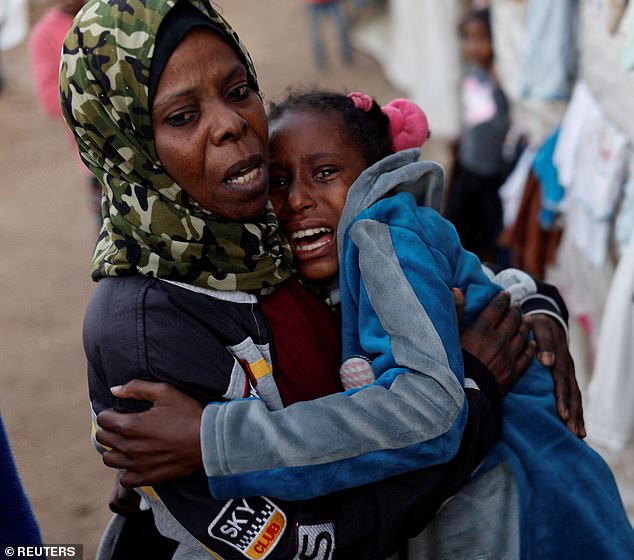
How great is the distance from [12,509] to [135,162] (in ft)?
2.70

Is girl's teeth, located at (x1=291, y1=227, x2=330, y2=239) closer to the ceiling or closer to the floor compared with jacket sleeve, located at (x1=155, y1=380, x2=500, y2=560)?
A: closer to the ceiling

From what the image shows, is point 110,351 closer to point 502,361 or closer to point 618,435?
point 502,361

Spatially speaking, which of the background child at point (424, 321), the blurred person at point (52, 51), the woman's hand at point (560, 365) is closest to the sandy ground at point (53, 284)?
the blurred person at point (52, 51)

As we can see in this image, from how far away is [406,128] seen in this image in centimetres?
205

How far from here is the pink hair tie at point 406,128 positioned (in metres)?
2.05

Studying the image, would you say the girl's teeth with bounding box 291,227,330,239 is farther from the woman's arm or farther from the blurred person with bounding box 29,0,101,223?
the blurred person with bounding box 29,0,101,223

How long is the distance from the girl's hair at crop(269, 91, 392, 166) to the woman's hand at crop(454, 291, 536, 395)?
0.49m

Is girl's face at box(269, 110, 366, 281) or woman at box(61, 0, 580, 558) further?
girl's face at box(269, 110, 366, 281)

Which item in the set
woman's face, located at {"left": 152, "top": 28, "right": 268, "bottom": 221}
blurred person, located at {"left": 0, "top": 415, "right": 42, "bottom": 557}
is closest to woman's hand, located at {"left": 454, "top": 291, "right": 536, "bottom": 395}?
woman's face, located at {"left": 152, "top": 28, "right": 268, "bottom": 221}

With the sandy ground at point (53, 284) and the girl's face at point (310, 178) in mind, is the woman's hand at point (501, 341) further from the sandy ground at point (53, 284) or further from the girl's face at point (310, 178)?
the sandy ground at point (53, 284)

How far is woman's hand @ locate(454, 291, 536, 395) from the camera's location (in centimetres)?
169

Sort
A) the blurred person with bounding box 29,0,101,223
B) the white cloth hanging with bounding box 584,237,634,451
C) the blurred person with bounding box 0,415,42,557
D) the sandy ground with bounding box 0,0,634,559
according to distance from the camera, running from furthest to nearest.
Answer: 1. the blurred person with bounding box 29,0,101,223
2. the sandy ground with bounding box 0,0,634,559
3. the white cloth hanging with bounding box 584,237,634,451
4. the blurred person with bounding box 0,415,42,557

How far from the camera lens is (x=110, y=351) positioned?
1446 mm

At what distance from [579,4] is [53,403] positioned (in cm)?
405
